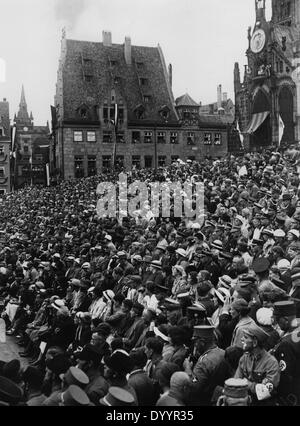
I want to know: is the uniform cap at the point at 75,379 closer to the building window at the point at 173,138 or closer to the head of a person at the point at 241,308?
the head of a person at the point at 241,308

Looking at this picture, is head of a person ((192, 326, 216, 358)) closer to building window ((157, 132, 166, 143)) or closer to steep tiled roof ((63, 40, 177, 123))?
steep tiled roof ((63, 40, 177, 123))

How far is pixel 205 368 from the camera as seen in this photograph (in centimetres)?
686

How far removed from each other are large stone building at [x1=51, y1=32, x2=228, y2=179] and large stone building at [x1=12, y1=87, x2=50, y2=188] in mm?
4197

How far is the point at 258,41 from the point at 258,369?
5324 centimetres

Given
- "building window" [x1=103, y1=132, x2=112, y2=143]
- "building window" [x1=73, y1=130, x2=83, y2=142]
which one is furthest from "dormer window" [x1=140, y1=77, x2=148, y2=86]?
"building window" [x1=73, y1=130, x2=83, y2=142]

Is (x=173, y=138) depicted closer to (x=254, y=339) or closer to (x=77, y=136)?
(x=77, y=136)

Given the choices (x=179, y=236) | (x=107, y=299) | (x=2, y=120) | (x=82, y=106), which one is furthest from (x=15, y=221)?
(x=2, y=120)

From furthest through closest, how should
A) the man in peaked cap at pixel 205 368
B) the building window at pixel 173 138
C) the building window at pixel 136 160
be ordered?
1. the building window at pixel 173 138
2. the building window at pixel 136 160
3. the man in peaked cap at pixel 205 368

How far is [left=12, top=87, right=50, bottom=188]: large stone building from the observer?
67950mm

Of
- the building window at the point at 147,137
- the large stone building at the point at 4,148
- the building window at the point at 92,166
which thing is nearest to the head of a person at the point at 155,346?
the building window at the point at 92,166

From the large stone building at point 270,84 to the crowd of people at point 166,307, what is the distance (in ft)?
96.3

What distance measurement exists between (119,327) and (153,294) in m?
1.35

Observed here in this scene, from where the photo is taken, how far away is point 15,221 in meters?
32.5

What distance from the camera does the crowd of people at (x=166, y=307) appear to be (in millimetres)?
6547
